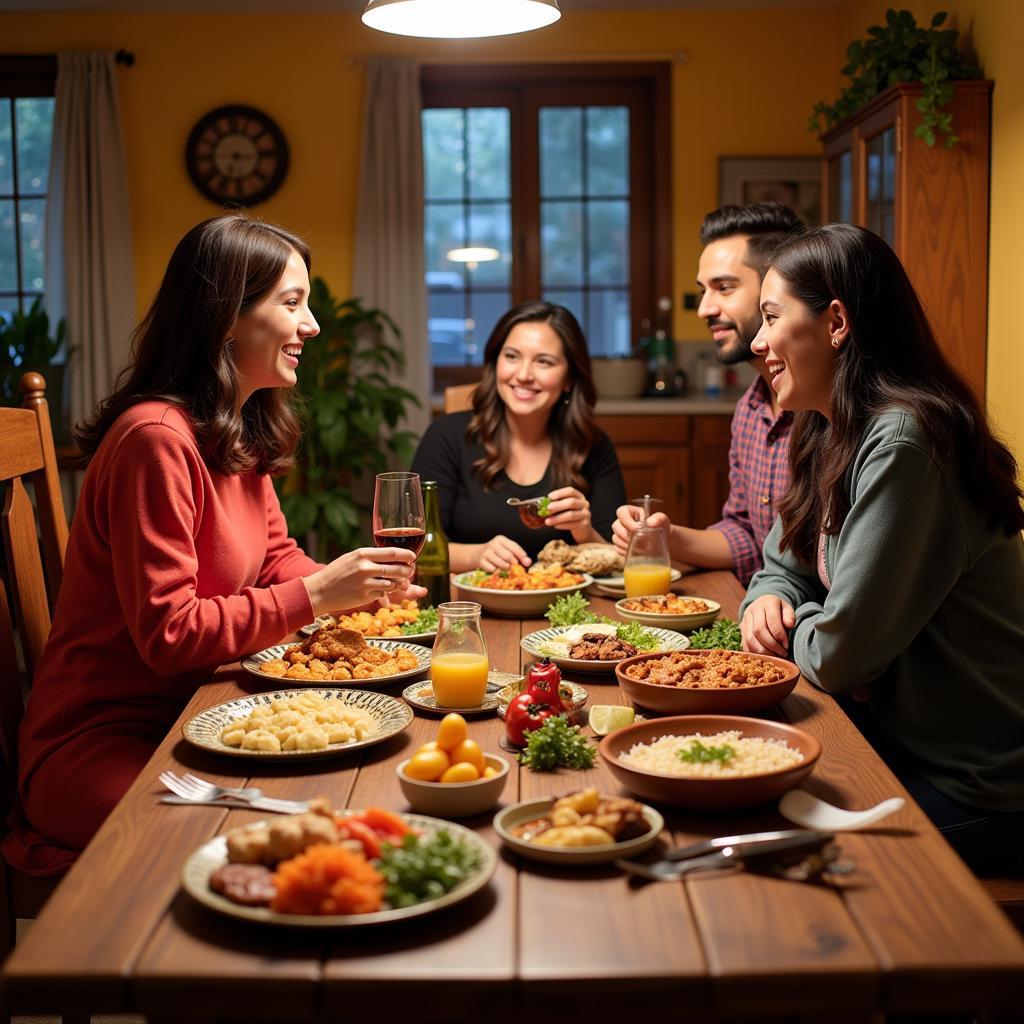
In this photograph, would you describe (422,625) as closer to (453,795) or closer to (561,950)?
(453,795)

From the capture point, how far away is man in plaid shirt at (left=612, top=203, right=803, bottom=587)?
267cm

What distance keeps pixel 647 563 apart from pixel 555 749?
32.3 inches

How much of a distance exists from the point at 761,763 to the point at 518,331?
6.69 ft

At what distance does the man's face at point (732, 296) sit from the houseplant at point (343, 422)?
2.48 metres

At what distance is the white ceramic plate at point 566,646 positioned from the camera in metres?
1.77

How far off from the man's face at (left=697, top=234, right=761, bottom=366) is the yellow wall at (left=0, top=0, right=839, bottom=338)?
2.81 m

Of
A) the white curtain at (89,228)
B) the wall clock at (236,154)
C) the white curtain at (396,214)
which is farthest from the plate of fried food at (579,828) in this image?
the wall clock at (236,154)

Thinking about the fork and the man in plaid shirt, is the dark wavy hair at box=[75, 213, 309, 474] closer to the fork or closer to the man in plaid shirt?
the fork

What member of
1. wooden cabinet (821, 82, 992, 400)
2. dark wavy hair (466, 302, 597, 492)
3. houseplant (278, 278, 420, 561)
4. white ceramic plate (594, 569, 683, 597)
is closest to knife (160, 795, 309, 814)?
white ceramic plate (594, 569, 683, 597)

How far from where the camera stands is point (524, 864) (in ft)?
3.79

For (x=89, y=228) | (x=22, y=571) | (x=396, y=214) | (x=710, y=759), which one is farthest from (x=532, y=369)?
(x=89, y=228)

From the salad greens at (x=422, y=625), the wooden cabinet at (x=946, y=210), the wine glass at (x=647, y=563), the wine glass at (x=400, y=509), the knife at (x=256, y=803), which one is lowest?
the knife at (x=256, y=803)

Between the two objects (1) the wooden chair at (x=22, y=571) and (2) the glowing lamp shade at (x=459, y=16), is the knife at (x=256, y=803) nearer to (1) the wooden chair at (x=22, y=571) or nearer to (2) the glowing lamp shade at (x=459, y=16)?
(1) the wooden chair at (x=22, y=571)

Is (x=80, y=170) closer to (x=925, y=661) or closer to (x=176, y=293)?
(x=176, y=293)
